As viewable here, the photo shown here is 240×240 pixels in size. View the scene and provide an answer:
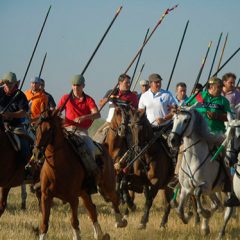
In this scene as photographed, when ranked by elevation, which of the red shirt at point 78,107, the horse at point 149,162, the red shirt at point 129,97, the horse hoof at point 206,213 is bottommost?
the horse hoof at point 206,213

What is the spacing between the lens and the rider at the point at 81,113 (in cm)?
1149

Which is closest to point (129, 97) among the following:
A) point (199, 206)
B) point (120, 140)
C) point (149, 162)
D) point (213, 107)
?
point (120, 140)

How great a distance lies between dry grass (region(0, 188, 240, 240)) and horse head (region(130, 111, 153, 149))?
1627 millimetres

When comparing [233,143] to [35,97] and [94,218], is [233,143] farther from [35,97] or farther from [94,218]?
[35,97]

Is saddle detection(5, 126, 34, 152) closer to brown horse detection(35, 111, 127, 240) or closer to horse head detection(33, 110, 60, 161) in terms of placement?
brown horse detection(35, 111, 127, 240)

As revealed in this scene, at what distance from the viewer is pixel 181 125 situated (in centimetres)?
1202

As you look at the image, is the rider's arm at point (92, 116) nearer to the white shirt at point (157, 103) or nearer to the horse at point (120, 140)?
the horse at point (120, 140)

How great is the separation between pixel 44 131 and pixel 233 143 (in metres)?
2.85

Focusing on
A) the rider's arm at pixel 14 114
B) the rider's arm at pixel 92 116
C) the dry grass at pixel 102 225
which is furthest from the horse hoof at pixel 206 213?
the rider's arm at pixel 14 114

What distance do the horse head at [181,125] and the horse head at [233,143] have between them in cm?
125

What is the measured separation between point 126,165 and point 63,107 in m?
3.69

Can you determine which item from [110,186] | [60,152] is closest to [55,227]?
[110,186]

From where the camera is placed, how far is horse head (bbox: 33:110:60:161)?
33.9 ft

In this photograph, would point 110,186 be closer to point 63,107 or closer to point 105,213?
point 63,107
